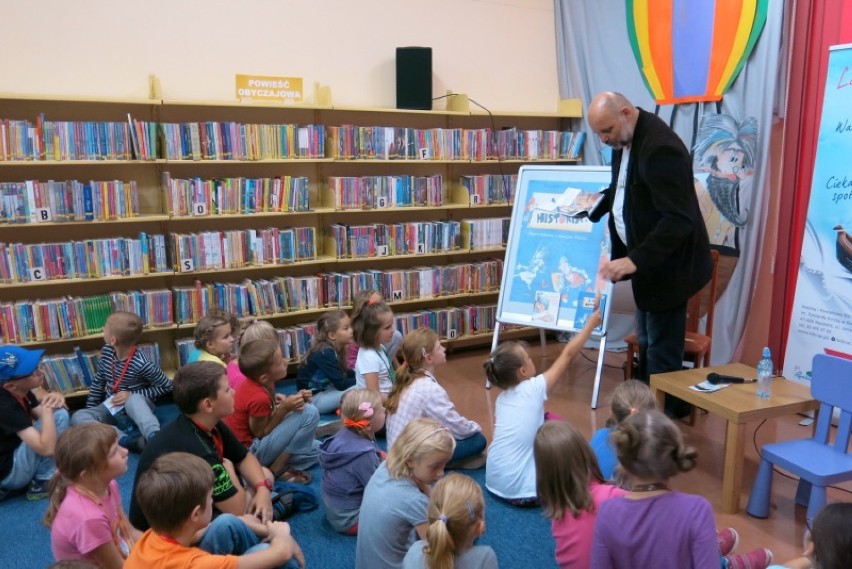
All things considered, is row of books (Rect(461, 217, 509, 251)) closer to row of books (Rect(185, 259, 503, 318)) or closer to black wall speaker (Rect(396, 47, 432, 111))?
row of books (Rect(185, 259, 503, 318))

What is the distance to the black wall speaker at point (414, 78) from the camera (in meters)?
4.83

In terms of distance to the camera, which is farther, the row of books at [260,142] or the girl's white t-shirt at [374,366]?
the row of books at [260,142]

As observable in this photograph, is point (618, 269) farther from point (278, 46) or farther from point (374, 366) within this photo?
point (278, 46)

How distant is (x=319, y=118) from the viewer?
481cm

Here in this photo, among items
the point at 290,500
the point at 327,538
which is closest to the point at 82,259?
the point at 290,500

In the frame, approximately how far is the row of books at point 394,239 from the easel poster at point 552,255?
0.59m

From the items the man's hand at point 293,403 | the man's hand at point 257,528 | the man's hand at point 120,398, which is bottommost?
the man's hand at point 120,398

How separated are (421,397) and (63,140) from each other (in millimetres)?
2675

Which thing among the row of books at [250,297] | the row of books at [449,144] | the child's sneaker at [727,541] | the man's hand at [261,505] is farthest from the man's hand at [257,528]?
the row of books at [449,144]

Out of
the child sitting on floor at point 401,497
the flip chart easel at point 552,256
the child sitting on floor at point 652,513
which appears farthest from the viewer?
the flip chart easel at point 552,256

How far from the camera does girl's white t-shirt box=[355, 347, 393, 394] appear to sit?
357cm

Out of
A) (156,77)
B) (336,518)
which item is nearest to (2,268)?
(156,77)

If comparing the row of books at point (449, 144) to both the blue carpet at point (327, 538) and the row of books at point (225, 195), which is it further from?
the blue carpet at point (327, 538)

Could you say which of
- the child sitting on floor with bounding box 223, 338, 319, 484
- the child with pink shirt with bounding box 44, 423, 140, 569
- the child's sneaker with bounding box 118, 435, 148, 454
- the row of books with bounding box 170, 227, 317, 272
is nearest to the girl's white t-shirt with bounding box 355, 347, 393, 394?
the child sitting on floor with bounding box 223, 338, 319, 484
